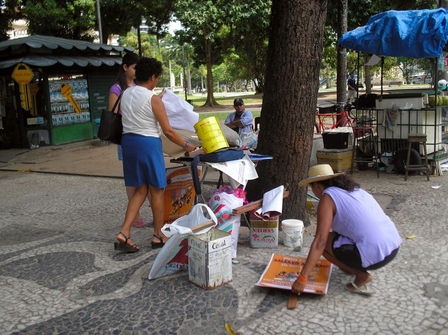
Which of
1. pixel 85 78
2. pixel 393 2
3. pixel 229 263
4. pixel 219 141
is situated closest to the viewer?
pixel 229 263

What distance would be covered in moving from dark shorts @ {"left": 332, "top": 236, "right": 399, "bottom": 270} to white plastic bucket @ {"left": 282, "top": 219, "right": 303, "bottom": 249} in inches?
38.9

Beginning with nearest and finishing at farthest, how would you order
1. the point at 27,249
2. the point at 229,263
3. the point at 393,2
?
1. the point at 229,263
2. the point at 27,249
3. the point at 393,2

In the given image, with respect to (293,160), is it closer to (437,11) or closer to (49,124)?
(437,11)

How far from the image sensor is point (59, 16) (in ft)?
55.6

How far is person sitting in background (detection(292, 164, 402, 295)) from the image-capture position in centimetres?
316

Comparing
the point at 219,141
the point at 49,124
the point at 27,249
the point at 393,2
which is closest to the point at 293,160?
the point at 219,141

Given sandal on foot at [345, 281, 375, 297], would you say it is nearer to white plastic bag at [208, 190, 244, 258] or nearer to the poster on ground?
the poster on ground

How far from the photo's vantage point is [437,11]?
23.1ft

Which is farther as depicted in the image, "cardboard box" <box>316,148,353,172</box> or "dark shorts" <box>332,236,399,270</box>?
"cardboard box" <box>316,148,353,172</box>

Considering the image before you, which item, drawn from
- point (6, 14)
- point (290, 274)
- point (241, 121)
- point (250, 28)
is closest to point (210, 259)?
point (290, 274)

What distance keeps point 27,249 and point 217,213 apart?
2.05 metres

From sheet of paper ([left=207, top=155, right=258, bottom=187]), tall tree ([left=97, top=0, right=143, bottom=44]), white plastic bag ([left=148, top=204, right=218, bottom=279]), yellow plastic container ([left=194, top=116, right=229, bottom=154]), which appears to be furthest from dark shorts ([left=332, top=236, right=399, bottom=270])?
tall tree ([left=97, top=0, right=143, bottom=44])

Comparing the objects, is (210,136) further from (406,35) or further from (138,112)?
(406,35)

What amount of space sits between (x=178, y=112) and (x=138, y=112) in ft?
1.89
